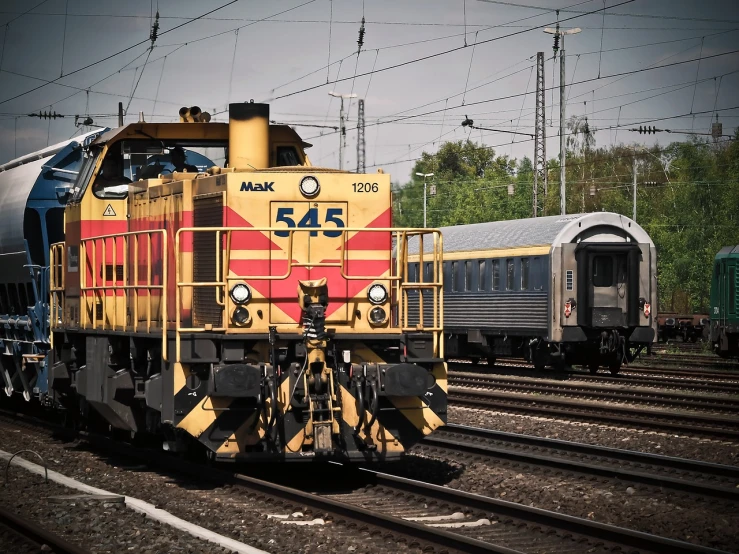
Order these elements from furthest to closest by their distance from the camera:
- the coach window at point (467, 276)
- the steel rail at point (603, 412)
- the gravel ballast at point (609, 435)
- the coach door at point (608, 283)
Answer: the coach window at point (467, 276) → the coach door at point (608, 283) → the steel rail at point (603, 412) → the gravel ballast at point (609, 435)

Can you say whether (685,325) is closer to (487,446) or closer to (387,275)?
(487,446)

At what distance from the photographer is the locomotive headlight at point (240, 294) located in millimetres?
10273

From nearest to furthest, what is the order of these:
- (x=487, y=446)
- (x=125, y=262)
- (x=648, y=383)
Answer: (x=125, y=262) → (x=487, y=446) → (x=648, y=383)

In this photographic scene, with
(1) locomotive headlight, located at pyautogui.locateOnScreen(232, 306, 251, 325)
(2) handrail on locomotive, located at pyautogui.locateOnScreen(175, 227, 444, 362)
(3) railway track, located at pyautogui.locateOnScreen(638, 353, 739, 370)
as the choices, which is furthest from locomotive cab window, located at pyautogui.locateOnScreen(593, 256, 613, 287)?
(1) locomotive headlight, located at pyautogui.locateOnScreen(232, 306, 251, 325)

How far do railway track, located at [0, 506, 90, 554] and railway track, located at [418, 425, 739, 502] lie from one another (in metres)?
5.35

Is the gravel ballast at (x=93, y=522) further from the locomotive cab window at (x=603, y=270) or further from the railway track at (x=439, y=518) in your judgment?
the locomotive cab window at (x=603, y=270)

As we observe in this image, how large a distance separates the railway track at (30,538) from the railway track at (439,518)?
2.11m

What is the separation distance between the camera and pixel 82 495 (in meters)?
10.1

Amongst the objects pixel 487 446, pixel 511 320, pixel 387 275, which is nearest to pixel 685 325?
pixel 511 320

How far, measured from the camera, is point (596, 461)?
12.3 metres

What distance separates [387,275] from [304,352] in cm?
135

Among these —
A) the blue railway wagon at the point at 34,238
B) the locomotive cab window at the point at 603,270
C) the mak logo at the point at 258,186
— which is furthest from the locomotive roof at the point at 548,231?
the mak logo at the point at 258,186

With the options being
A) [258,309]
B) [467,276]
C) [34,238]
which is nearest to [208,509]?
[258,309]

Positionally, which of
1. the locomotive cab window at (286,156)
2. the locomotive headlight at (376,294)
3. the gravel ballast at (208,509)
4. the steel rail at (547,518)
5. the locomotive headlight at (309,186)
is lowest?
the gravel ballast at (208,509)
